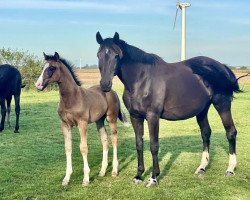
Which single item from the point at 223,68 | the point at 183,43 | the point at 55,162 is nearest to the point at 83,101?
the point at 55,162

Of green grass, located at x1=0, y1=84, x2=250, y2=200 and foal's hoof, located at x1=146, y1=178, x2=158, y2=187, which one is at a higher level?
foal's hoof, located at x1=146, y1=178, x2=158, y2=187

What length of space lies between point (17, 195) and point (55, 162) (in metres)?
2.49

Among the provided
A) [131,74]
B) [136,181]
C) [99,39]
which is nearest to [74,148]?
[136,181]

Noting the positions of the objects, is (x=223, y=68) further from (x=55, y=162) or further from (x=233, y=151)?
(x=55, y=162)

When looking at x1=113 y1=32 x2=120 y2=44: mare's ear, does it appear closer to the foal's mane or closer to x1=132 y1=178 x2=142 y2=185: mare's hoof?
the foal's mane

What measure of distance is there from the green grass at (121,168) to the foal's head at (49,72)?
204cm

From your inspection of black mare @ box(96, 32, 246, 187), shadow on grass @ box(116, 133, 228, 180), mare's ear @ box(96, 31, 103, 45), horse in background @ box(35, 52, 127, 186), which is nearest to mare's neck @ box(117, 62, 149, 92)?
black mare @ box(96, 32, 246, 187)

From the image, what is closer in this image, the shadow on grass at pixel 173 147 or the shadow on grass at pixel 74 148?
the shadow on grass at pixel 74 148

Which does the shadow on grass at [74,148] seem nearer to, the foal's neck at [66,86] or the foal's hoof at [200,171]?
the foal's hoof at [200,171]

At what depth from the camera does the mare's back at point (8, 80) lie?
12.7 meters

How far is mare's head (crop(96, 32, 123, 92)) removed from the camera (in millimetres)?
6203

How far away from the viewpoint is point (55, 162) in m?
8.92

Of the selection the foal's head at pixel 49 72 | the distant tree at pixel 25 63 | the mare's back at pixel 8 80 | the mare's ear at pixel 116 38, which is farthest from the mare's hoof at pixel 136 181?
the distant tree at pixel 25 63

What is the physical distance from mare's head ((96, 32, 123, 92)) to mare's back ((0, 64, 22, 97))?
7413 mm
